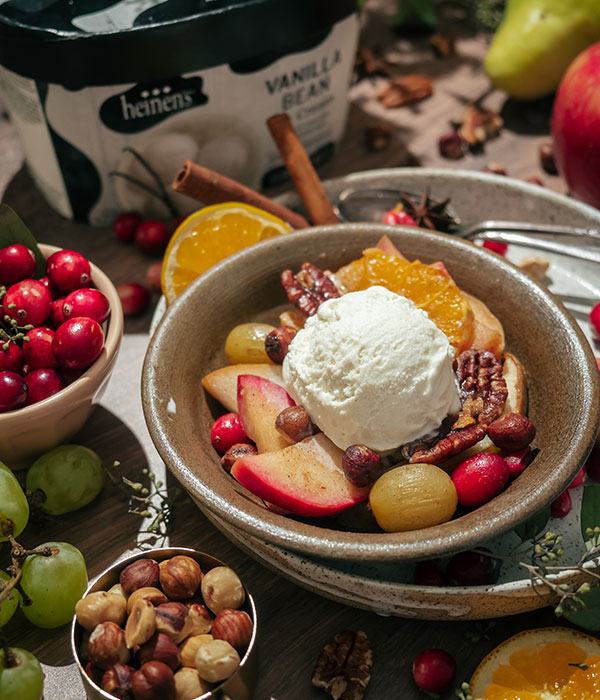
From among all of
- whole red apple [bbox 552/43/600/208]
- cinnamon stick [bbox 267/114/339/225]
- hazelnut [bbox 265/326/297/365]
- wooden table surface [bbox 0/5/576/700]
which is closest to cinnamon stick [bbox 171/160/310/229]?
cinnamon stick [bbox 267/114/339/225]

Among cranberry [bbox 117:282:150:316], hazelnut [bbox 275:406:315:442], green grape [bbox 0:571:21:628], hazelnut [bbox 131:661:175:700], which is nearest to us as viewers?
hazelnut [bbox 131:661:175:700]

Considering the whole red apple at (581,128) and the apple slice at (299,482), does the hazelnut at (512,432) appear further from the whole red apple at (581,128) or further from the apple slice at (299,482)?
the whole red apple at (581,128)

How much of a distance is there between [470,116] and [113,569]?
4.92 ft

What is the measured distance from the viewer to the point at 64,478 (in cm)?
101

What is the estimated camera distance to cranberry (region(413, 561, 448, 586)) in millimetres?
909

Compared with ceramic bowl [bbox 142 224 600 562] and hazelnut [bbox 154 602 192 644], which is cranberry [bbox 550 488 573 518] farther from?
hazelnut [bbox 154 602 192 644]

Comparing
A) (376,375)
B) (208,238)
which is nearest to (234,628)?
(376,375)

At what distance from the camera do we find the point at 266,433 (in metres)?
0.98

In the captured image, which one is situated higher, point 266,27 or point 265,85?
point 266,27

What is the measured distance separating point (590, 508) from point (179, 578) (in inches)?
21.2

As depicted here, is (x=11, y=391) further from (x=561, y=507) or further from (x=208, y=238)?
(x=561, y=507)

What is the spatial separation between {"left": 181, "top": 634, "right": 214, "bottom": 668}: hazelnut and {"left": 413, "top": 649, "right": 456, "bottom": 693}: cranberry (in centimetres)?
27

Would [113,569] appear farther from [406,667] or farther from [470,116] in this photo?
[470,116]

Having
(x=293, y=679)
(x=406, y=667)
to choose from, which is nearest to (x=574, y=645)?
(x=406, y=667)
